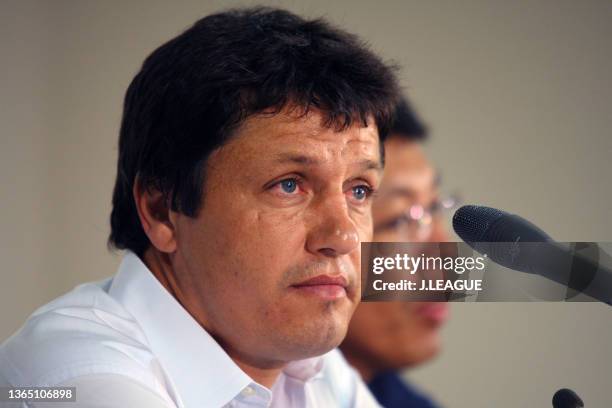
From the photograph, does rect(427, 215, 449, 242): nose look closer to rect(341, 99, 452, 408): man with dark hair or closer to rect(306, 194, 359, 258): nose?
rect(341, 99, 452, 408): man with dark hair

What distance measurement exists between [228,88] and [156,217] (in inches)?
10.5

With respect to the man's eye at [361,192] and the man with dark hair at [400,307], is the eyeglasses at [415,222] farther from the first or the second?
the man's eye at [361,192]

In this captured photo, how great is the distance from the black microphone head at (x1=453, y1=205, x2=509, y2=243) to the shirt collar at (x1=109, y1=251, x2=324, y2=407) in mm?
458

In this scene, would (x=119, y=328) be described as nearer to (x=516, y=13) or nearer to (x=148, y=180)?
(x=148, y=180)

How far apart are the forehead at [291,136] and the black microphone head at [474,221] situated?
1.04 feet

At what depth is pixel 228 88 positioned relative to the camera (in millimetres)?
1223

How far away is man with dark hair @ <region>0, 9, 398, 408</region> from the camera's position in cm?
118

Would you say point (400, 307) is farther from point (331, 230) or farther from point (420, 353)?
point (331, 230)

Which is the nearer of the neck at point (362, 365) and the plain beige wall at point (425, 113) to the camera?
the neck at point (362, 365)

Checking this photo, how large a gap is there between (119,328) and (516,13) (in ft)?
6.73

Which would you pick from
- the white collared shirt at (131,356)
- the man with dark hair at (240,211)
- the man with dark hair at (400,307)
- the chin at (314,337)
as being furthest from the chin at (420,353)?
the chin at (314,337)

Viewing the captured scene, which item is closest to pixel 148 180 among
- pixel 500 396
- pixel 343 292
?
pixel 343 292

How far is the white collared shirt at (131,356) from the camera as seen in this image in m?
1.01

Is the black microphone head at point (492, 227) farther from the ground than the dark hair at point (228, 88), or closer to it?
closer to it
